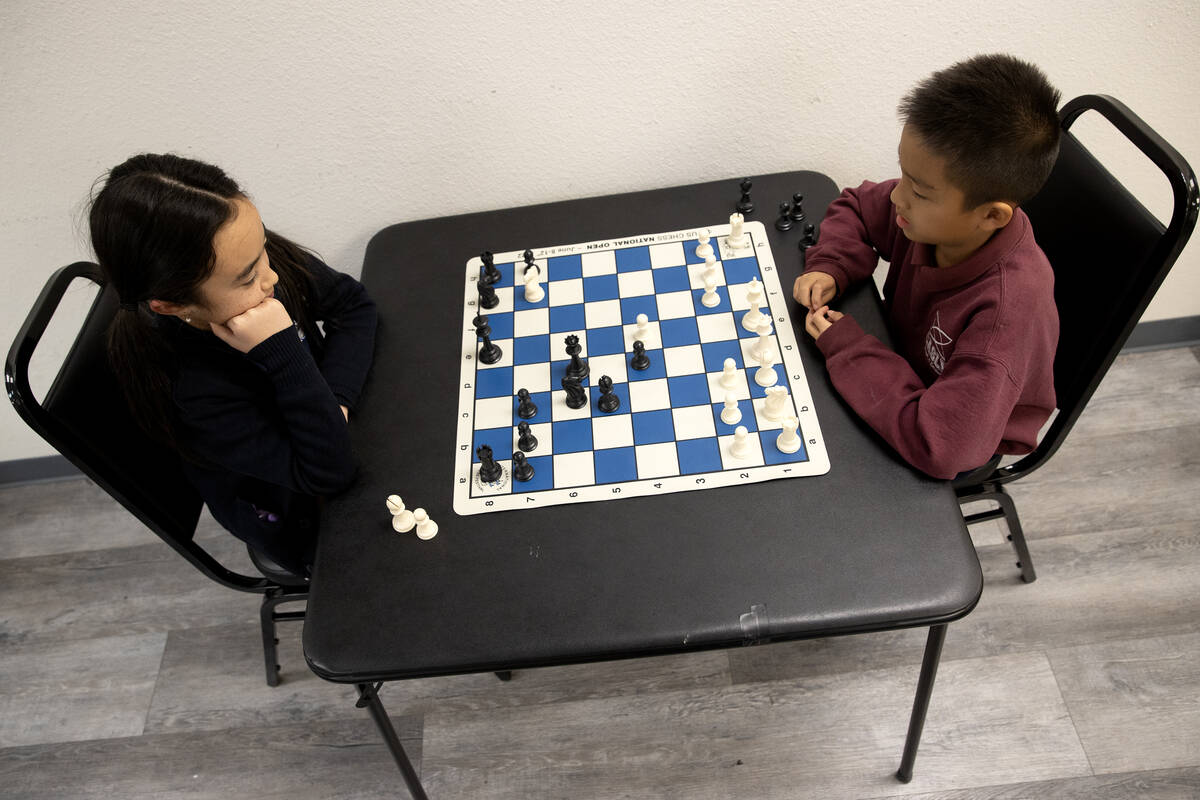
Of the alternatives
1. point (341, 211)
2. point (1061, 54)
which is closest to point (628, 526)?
point (341, 211)

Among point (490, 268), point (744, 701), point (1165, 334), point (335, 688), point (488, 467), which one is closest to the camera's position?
point (488, 467)

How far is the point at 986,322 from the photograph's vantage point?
48.7 inches

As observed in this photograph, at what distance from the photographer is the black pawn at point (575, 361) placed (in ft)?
4.58

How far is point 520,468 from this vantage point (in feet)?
4.19

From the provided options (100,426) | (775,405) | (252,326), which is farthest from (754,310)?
(100,426)

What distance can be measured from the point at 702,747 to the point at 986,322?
1.13 meters

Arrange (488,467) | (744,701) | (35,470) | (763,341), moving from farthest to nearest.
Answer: (35,470), (744,701), (763,341), (488,467)

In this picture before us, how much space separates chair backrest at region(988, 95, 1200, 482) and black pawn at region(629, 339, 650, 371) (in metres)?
0.73

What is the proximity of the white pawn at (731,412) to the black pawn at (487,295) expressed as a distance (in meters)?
0.53

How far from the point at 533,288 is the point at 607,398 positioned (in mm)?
341

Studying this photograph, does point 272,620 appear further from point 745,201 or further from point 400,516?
point 745,201

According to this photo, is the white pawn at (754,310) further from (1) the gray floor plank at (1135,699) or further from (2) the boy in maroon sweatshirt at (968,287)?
(1) the gray floor plank at (1135,699)

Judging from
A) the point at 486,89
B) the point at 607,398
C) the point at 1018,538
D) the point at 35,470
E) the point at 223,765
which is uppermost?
the point at 486,89

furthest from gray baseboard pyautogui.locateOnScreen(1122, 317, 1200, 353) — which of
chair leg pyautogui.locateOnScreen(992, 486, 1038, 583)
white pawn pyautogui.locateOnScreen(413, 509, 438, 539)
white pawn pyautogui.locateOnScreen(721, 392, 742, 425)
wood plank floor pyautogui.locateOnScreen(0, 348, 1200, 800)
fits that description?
white pawn pyautogui.locateOnScreen(413, 509, 438, 539)
